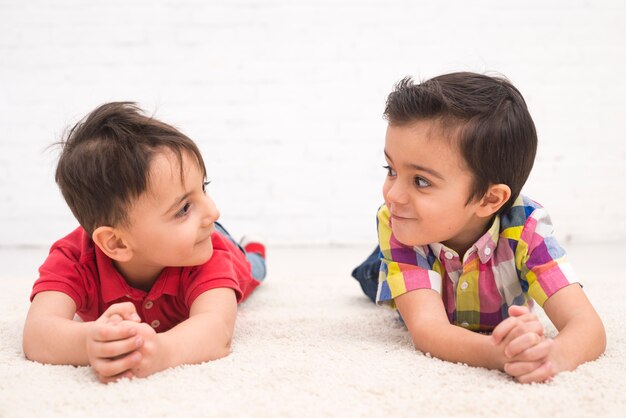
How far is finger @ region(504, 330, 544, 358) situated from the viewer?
93cm

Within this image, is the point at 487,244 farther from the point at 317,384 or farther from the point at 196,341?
the point at 196,341

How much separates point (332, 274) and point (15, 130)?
155 cm

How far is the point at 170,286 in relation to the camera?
1.23 metres

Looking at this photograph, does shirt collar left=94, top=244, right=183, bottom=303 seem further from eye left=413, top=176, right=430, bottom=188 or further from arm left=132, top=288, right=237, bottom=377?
eye left=413, top=176, right=430, bottom=188

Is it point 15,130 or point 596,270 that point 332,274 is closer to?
point 596,270

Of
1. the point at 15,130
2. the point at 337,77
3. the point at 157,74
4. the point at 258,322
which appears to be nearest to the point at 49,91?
the point at 15,130

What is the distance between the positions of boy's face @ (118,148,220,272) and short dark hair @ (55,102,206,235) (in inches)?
0.6

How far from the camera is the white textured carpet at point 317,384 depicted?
2.82 ft

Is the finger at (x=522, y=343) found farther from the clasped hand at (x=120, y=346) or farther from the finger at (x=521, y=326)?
the clasped hand at (x=120, y=346)

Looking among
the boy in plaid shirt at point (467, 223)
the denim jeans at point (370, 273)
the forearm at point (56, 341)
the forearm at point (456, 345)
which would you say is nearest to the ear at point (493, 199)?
the boy in plaid shirt at point (467, 223)

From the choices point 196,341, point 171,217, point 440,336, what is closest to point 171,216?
point 171,217

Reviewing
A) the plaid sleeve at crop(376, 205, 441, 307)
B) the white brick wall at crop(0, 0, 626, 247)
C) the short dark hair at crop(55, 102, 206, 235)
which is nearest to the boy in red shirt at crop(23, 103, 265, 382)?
the short dark hair at crop(55, 102, 206, 235)

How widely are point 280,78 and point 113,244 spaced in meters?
1.76

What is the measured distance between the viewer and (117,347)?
955mm
